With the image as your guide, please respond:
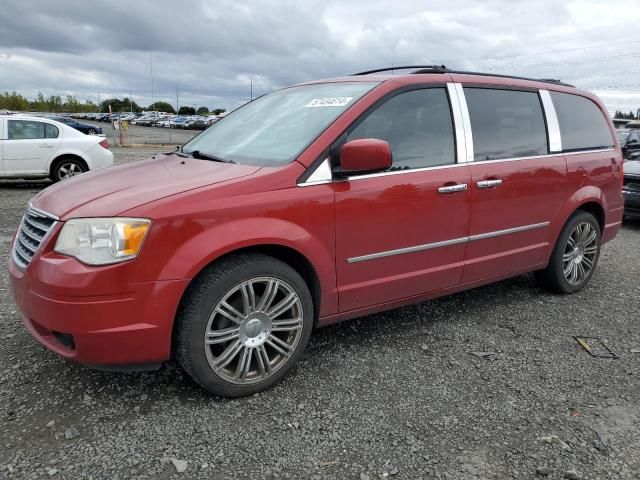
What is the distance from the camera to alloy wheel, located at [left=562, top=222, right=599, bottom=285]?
446 cm

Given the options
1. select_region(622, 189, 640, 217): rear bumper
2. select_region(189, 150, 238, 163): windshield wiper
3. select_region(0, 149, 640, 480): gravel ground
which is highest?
select_region(189, 150, 238, 163): windshield wiper

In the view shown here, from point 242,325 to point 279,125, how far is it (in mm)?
1363

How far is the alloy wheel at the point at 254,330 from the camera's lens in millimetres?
2629

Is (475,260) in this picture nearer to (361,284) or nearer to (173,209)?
(361,284)

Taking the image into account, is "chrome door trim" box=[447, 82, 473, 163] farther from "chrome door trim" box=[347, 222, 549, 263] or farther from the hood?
the hood

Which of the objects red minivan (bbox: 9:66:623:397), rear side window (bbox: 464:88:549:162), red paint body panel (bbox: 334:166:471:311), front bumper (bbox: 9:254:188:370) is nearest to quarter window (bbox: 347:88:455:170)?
red minivan (bbox: 9:66:623:397)

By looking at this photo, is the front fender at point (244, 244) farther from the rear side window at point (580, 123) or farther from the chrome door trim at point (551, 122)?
the rear side window at point (580, 123)

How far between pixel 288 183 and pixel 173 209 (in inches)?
25.2

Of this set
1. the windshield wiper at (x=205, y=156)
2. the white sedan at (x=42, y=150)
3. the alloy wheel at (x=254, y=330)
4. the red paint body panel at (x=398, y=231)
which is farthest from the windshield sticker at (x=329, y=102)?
the white sedan at (x=42, y=150)

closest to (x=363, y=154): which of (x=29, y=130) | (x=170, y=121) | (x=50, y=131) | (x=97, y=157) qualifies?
(x=97, y=157)

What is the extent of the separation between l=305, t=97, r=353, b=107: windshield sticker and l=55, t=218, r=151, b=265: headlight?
1420mm

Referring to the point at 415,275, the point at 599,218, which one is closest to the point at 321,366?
the point at 415,275

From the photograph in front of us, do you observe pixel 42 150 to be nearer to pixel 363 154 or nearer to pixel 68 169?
pixel 68 169

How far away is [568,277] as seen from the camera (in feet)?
14.8
